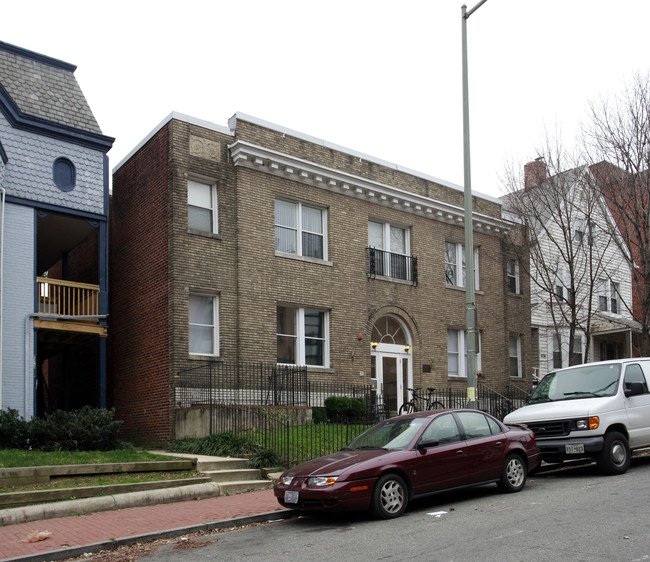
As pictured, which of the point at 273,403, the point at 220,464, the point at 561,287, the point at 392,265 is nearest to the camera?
the point at 220,464

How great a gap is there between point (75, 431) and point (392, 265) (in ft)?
38.2

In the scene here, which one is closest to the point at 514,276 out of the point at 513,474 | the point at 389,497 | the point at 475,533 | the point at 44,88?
the point at 513,474


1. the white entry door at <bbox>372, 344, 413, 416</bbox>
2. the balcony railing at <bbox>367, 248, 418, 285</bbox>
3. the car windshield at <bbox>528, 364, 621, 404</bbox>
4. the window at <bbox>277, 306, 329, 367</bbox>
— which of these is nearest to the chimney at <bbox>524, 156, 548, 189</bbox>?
the balcony railing at <bbox>367, 248, 418, 285</bbox>

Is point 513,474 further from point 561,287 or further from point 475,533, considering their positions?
point 561,287

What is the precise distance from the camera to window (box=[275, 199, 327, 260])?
20766mm

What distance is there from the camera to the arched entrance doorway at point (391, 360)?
22.4m

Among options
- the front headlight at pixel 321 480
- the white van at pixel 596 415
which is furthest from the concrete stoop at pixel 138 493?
the white van at pixel 596 415

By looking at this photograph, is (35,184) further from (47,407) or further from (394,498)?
(394,498)

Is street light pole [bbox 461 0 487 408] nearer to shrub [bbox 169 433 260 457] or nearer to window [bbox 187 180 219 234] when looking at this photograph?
shrub [bbox 169 433 260 457]

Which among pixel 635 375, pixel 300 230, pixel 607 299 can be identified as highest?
pixel 300 230

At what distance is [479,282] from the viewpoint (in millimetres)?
25719

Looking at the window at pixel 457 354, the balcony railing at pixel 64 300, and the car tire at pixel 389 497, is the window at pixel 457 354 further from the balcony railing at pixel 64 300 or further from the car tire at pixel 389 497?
the car tire at pixel 389 497

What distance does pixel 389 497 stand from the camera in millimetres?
9586

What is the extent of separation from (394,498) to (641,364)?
627 cm
